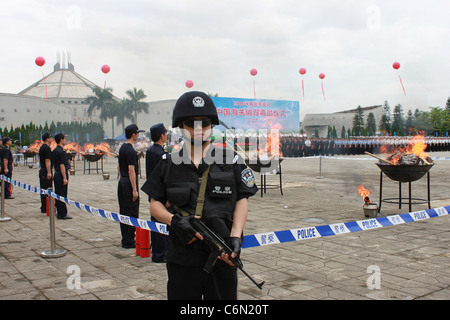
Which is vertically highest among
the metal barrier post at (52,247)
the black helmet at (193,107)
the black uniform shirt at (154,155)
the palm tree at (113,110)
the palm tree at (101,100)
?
the palm tree at (101,100)

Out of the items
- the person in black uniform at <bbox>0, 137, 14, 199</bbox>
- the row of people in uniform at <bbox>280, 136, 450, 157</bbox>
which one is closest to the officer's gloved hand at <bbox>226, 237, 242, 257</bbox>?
the person in black uniform at <bbox>0, 137, 14, 199</bbox>

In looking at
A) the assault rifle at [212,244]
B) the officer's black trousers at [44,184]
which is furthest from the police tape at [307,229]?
the officer's black trousers at [44,184]

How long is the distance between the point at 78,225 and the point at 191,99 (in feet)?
20.9

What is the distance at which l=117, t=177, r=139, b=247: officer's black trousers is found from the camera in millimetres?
6102

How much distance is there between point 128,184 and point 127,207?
0.36m

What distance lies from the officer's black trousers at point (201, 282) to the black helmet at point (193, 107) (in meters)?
0.89

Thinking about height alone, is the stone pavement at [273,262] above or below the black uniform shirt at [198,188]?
below

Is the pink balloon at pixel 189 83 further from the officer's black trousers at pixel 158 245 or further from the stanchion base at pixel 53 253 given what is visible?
the officer's black trousers at pixel 158 245

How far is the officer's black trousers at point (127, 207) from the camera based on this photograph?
6.10 m

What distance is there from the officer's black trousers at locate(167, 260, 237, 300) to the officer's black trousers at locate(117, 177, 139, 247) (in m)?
3.92

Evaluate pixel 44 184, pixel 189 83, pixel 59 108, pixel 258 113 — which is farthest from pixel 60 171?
pixel 59 108

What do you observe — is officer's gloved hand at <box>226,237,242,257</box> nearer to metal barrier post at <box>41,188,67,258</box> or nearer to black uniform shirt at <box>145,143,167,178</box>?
black uniform shirt at <box>145,143,167,178</box>
